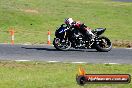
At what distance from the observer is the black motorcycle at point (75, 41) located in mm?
25344

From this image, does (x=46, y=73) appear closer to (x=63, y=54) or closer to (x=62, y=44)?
(x=63, y=54)

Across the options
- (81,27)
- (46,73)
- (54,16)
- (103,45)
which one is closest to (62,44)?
(81,27)

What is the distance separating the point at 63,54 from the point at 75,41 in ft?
6.13

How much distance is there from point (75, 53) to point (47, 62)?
3.62 metres

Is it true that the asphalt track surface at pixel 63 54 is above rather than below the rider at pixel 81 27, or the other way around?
below

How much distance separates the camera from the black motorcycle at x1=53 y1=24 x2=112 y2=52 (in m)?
25.3

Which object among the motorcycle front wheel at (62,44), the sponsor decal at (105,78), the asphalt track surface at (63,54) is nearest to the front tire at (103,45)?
the asphalt track surface at (63,54)

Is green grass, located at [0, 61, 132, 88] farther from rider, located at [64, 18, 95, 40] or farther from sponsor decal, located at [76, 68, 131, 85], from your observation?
rider, located at [64, 18, 95, 40]

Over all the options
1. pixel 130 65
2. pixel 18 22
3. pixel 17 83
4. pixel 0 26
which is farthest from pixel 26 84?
pixel 18 22

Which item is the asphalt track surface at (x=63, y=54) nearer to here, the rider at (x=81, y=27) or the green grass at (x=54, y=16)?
the rider at (x=81, y=27)

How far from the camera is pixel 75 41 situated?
83.7 ft

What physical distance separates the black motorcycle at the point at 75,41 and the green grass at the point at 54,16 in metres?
6.84

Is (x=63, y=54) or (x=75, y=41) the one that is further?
(x=75, y=41)

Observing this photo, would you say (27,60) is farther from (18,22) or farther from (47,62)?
(18,22)
